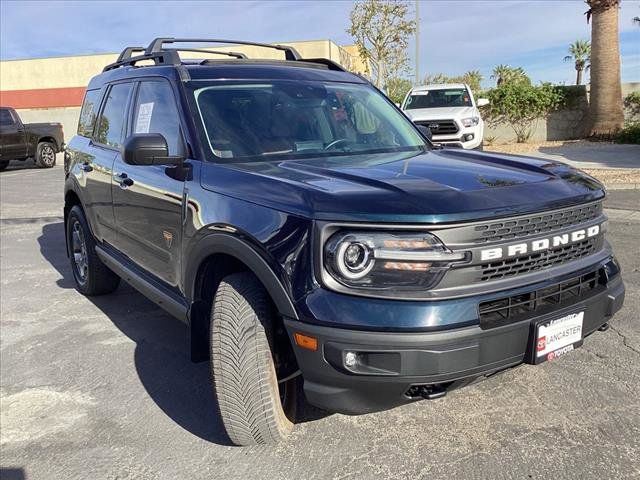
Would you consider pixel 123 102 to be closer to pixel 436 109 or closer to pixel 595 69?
pixel 436 109

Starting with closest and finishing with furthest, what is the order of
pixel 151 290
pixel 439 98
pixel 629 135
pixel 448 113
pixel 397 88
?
pixel 151 290 < pixel 448 113 < pixel 439 98 < pixel 629 135 < pixel 397 88

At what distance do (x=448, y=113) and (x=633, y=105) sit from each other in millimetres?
9026

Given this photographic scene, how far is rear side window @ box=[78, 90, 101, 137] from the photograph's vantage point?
5.06 meters

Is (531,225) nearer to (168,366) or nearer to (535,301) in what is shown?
(535,301)

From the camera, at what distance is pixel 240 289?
269 cm

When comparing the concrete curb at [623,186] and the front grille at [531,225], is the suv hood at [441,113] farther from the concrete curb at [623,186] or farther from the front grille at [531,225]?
the front grille at [531,225]

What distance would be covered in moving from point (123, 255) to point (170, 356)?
0.82 m

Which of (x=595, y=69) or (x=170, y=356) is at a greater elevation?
(x=595, y=69)

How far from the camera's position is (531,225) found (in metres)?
2.47

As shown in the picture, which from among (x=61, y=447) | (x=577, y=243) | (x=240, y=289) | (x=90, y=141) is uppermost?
(x=90, y=141)

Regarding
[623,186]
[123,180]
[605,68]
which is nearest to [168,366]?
[123,180]

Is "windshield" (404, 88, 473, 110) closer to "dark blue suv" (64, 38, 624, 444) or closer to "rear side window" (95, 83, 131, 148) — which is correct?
"rear side window" (95, 83, 131, 148)

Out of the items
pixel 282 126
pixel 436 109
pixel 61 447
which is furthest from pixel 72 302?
pixel 436 109

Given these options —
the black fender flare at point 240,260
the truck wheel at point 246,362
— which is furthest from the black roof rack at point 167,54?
the truck wheel at point 246,362
